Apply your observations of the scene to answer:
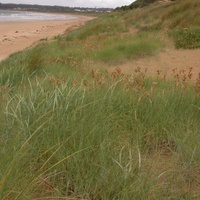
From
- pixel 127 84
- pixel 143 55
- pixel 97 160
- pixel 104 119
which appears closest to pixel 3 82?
pixel 127 84

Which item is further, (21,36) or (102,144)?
(21,36)

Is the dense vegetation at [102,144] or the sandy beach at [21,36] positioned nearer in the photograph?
the dense vegetation at [102,144]

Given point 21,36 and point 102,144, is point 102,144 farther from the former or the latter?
point 21,36

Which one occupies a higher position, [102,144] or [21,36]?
[102,144]

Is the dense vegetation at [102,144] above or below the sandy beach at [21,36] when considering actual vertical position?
above

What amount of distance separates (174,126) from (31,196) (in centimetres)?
135

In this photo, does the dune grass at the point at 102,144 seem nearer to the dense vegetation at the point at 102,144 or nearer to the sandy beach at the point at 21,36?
the dense vegetation at the point at 102,144

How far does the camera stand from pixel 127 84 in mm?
3162

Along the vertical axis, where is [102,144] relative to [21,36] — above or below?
above

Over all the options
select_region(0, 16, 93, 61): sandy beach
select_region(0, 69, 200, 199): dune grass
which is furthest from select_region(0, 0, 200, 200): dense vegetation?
select_region(0, 16, 93, 61): sandy beach

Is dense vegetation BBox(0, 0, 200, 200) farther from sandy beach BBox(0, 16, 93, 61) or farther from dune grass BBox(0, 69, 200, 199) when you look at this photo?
sandy beach BBox(0, 16, 93, 61)

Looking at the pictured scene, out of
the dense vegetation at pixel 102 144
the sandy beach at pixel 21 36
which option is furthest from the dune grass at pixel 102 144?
the sandy beach at pixel 21 36

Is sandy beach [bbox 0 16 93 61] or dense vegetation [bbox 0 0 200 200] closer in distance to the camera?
dense vegetation [bbox 0 0 200 200]

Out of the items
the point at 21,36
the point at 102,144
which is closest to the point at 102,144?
the point at 102,144
